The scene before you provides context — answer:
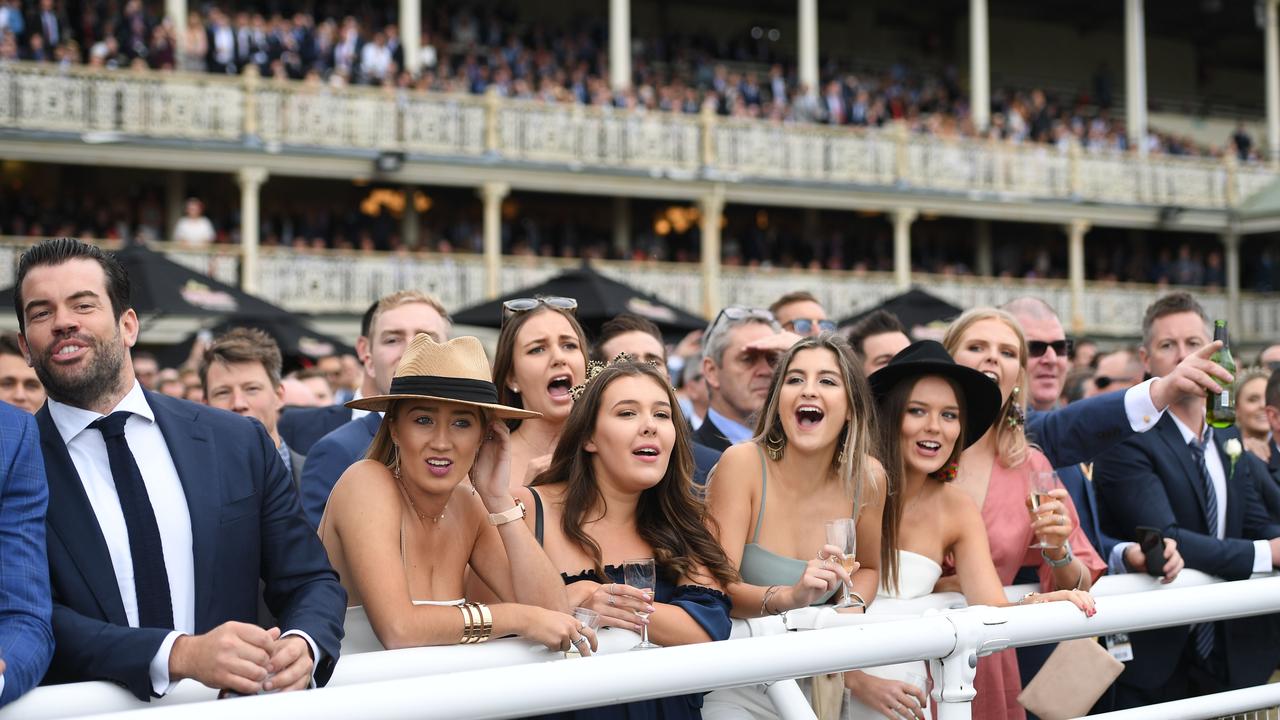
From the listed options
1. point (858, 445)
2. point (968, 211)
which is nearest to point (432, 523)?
point (858, 445)

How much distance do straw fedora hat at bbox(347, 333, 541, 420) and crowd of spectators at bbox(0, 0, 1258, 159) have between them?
1981 cm

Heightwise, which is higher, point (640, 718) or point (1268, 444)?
point (1268, 444)

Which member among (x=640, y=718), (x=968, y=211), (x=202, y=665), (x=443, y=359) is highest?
(x=968, y=211)

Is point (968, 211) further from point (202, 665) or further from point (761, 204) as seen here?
point (202, 665)

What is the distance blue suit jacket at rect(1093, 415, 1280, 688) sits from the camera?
507cm

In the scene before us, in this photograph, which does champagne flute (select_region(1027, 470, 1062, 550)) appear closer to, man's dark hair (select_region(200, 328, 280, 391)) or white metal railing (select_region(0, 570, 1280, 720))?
white metal railing (select_region(0, 570, 1280, 720))

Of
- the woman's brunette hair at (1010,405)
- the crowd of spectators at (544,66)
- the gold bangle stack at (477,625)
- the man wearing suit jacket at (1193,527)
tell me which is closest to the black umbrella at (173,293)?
the woman's brunette hair at (1010,405)

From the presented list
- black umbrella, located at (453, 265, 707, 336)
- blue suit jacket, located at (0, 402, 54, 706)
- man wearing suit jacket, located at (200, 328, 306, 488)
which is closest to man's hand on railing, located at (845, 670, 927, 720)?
blue suit jacket, located at (0, 402, 54, 706)

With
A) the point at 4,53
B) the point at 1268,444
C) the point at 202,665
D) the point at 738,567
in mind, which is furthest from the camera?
the point at 4,53

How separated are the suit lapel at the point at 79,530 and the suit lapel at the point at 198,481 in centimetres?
20

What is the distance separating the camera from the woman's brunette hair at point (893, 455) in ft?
14.1

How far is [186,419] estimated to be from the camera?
3.42 metres

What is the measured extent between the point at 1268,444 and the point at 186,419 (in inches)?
228

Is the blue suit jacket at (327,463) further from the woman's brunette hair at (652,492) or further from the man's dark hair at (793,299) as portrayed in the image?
the man's dark hair at (793,299)
